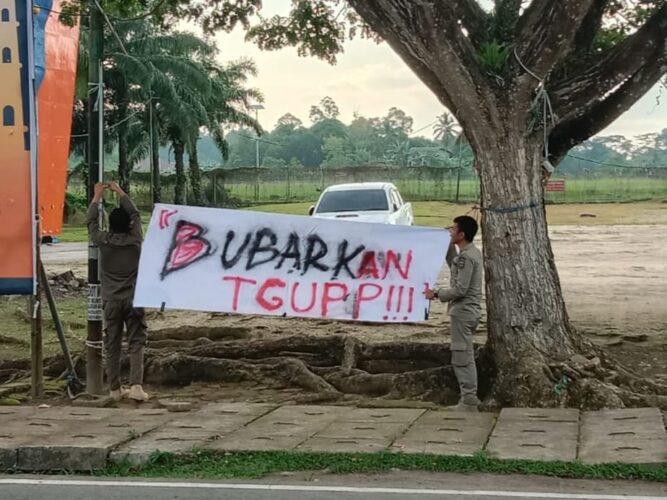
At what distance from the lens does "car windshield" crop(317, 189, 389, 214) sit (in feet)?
61.5

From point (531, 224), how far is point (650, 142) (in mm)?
64392

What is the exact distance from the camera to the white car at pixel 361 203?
723 inches

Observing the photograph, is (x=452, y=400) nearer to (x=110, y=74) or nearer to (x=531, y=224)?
(x=531, y=224)

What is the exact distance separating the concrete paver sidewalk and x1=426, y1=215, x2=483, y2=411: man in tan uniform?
0.48 metres

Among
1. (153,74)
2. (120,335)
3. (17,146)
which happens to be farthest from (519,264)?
(153,74)

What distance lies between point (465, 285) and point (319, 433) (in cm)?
201

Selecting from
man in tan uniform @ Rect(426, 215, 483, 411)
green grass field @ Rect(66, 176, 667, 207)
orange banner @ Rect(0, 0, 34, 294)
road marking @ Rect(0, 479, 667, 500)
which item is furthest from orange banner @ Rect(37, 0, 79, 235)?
green grass field @ Rect(66, 176, 667, 207)

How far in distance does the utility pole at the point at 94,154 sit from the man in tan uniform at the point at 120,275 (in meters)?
0.25

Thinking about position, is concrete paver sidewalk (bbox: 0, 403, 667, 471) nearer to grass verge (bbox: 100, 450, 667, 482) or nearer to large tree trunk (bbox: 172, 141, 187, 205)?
grass verge (bbox: 100, 450, 667, 482)

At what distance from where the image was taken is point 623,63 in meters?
8.81

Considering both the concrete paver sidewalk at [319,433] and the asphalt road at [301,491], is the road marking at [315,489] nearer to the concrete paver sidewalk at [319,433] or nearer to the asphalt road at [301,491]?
the asphalt road at [301,491]

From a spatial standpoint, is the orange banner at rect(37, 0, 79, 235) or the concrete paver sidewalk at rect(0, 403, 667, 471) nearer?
the concrete paver sidewalk at rect(0, 403, 667, 471)

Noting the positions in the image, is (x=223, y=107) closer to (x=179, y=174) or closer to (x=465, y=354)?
(x=179, y=174)

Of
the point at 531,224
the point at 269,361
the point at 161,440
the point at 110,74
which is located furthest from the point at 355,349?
the point at 110,74
